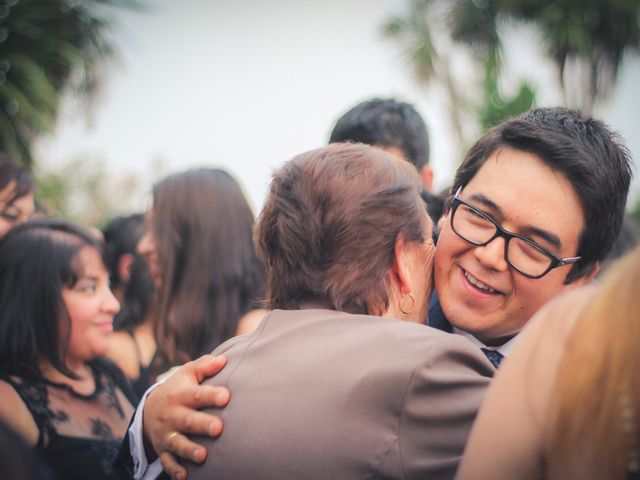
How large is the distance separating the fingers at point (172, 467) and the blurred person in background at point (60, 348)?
126 centimetres

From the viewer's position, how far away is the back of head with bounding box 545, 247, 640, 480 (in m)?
1.15

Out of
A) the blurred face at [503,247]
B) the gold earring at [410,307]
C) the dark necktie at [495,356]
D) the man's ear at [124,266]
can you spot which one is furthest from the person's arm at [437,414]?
the man's ear at [124,266]

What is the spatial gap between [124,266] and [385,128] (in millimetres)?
2440

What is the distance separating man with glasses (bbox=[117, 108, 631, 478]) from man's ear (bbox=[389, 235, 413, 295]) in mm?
489

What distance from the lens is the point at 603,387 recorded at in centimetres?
116

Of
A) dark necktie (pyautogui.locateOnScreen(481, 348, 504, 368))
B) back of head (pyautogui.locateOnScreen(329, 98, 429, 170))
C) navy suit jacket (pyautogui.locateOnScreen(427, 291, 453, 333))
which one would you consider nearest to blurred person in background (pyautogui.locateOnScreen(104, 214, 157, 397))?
back of head (pyautogui.locateOnScreen(329, 98, 429, 170))

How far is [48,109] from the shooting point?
9.69m

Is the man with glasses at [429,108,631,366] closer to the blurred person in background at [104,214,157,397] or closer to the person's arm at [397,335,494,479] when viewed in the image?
the person's arm at [397,335,494,479]

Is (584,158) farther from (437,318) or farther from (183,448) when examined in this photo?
(183,448)

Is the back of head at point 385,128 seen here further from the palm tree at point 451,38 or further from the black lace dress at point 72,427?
the palm tree at point 451,38

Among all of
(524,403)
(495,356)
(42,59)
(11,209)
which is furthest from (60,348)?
(42,59)

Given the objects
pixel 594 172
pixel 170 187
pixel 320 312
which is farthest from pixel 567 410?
pixel 170 187

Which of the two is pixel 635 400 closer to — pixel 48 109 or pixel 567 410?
pixel 567 410

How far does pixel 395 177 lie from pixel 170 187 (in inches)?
81.4
